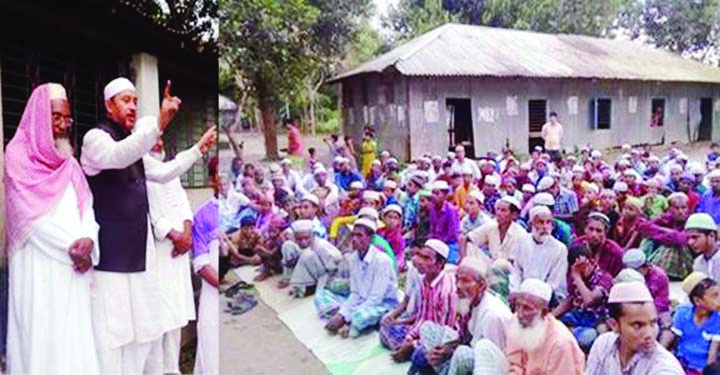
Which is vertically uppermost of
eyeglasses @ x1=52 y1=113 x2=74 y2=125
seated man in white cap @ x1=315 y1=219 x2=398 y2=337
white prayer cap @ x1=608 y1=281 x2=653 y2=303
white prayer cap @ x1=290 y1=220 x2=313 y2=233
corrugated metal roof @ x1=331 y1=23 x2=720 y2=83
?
corrugated metal roof @ x1=331 y1=23 x2=720 y2=83

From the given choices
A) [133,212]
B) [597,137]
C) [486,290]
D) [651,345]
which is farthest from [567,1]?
[133,212]

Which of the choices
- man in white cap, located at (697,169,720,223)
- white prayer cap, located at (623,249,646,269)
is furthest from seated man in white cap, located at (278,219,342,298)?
man in white cap, located at (697,169,720,223)

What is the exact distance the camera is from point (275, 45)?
1.23 metres

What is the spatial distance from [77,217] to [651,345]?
53.1 inches

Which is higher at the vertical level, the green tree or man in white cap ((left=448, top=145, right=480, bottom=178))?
the green tree

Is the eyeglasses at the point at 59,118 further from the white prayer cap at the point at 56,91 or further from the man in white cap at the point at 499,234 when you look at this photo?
the man in white cap at the point at 499,234

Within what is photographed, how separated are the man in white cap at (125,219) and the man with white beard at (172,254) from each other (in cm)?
2

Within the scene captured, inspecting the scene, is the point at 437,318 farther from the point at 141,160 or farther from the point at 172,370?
the point at 141,160

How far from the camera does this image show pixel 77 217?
950mm

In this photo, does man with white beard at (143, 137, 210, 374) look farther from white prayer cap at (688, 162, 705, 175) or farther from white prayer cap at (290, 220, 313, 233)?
white prayer cap at (688, 162, 705, 175)

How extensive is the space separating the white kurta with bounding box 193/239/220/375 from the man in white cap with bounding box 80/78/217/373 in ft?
0.36

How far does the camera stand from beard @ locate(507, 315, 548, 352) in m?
1.88

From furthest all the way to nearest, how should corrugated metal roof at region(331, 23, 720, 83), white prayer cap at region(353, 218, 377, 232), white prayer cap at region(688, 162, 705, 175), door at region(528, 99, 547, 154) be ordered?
1. white prayer cap at region(688, 162, 705, 175)
2. white prayer cap at region(353, 218, 377, 232)
3. door at region(528, 99, 547, 154)
4. corrugated metal roof at region(331, 23, 720, 83)

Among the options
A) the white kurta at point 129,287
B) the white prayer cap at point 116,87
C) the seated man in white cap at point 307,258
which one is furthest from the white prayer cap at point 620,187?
the white prayer cap at point 116,87
